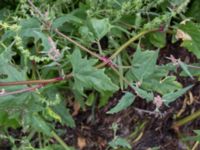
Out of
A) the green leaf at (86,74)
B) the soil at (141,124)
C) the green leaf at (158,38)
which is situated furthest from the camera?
the soil at (141,124)

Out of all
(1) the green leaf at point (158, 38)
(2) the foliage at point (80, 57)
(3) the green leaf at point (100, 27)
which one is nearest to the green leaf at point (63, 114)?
(2) the foliage at point (80, 57)

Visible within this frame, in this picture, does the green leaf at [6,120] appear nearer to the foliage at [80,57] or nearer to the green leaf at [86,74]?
the foliage at [80,57]

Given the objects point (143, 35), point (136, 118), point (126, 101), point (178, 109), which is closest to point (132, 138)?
point (136, 118)

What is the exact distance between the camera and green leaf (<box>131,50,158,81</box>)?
1.23 meters

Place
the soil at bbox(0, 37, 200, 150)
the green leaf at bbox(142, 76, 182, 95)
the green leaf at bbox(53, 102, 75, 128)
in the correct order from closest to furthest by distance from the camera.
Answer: the green leaf at bbox(142, 76, 182, 95), the green leaf at bbox(53, 102, 75, 128), the soil at bbox(0, 37, 200, 150)

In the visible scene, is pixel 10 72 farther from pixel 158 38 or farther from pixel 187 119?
pixel 187 119

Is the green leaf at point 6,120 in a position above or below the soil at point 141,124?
above

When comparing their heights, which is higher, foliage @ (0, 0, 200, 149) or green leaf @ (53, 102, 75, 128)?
foliage @ (0, 0, 200, 149)

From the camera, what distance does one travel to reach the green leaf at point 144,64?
1.23 m

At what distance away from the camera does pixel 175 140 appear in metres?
1.65

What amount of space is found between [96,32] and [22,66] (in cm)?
26

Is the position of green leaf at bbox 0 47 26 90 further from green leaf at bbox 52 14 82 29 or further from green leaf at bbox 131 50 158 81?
green leaf at bbox 131 50 158 81

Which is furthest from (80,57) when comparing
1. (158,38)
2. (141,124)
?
(141,124)

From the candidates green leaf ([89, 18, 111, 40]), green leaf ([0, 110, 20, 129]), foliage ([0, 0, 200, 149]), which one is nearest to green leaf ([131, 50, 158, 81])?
foliage ([0, 0, 200, 149])
